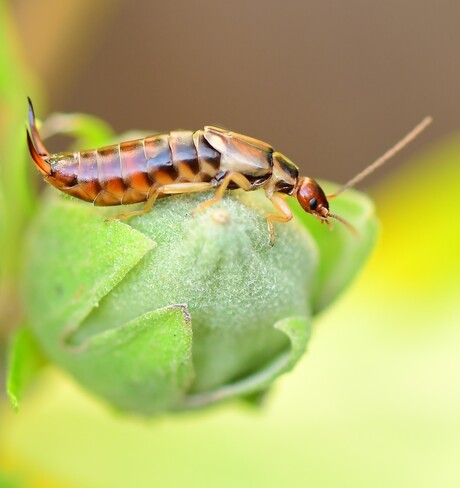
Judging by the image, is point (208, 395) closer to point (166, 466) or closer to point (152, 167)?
point (152, 167)

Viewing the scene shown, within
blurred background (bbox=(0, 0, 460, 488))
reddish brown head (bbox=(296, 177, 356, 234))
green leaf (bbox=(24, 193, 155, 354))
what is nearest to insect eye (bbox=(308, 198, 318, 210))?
reddish brown head (bbox=(296, 177, 356, 234))

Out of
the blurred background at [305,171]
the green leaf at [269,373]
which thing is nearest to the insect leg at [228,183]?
the green leaf at [269,373]

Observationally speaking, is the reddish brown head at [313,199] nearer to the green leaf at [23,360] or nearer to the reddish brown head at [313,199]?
the reddish brown head at [313,199]

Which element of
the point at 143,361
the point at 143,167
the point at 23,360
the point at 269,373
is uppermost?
the point at 143,167

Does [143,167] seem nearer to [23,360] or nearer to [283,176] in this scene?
[283,176]

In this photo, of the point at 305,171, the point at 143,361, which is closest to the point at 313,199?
the point at 143,361
